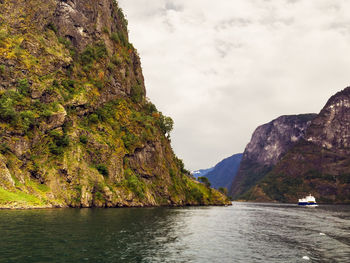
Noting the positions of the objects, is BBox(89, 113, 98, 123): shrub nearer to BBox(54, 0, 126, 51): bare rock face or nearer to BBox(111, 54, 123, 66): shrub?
BBox(54, 0, 126, 51): bare rock face

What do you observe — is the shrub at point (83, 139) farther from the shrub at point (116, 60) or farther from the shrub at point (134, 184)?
the shrub at point (116, 60)

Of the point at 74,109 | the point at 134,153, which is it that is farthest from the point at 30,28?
the point at 134,153

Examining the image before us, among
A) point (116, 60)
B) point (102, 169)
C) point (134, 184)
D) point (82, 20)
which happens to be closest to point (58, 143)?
point (102, 169)

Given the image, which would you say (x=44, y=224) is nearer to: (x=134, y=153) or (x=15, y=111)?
(x=15, y=111)

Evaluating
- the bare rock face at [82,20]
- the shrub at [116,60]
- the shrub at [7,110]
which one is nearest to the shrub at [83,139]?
the shrub at [7,110]


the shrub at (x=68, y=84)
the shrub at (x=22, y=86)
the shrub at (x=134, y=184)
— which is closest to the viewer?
the shrub at (x=22, y=86)

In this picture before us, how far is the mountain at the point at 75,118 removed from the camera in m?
88.6

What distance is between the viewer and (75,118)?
113m

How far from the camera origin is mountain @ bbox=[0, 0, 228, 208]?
291 feet

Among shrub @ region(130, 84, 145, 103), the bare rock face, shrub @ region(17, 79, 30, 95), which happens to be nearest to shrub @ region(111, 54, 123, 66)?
the bare rock face

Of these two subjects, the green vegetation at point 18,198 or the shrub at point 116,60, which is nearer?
the green vegetation at point 18,198

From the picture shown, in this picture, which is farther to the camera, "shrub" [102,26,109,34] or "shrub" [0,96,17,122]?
"shrub" [102,26,109,34]

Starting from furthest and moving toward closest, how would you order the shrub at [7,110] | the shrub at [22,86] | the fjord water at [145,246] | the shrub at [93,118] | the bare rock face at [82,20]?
the bare rock face at [82,20], the shrub at [93,118], the shrub at [22,86], the shrub at [7,110], the fjord water at [145,246]

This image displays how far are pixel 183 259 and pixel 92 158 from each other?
3352 inches
